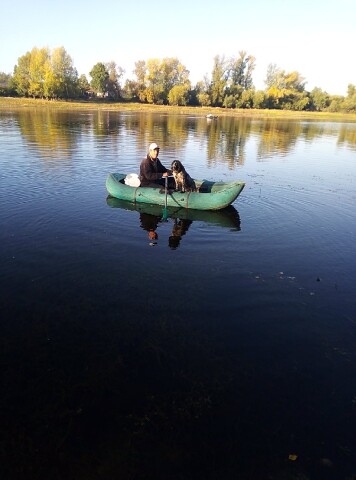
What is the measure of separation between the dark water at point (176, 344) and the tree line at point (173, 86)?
9809 centimetres

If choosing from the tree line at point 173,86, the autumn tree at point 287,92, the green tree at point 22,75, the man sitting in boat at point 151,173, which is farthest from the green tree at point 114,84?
the man sitting in boat at point 151,173

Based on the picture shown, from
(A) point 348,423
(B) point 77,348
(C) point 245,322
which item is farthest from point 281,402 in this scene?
(B) point 77,348

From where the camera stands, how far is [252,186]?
59.4ft

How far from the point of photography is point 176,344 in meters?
6.60

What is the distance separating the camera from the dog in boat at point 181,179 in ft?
43.4

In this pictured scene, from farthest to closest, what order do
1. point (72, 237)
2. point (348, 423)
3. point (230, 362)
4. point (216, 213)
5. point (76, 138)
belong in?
point (76, 138)
point (216, 213)
point (72, 237)
point (230, 362)
point (348, 423)

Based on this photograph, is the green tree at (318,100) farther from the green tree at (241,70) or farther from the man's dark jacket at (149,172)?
the man's dark jacket at (149,172)

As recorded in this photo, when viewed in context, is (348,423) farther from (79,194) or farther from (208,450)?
(79,194)

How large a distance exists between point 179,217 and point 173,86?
116 m

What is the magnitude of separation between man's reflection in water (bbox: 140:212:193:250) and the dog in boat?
150 cm

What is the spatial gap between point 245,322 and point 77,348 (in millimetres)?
3497

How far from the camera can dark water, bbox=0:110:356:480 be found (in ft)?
15.5

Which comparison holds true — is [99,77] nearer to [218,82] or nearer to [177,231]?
[218,82]

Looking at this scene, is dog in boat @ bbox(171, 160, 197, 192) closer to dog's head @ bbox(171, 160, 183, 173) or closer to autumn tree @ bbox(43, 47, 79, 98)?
dog's head @ bbox(171, 160, 183, 173)
